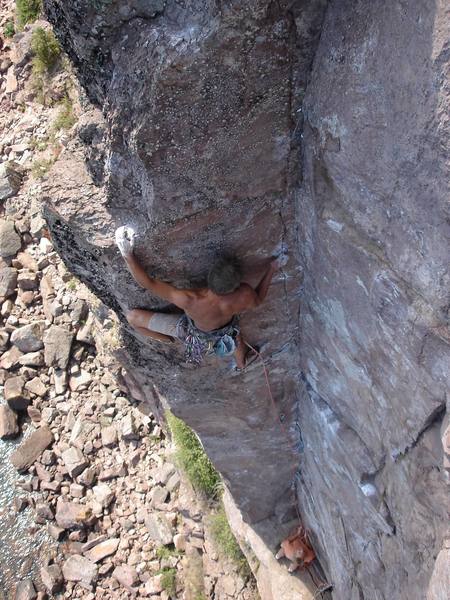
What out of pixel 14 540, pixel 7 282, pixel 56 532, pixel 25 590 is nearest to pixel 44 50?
pixel 7 282

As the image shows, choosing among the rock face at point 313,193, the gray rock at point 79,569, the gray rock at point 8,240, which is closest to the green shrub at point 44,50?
the gray rock at point 8,240

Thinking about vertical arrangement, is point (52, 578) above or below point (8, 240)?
below

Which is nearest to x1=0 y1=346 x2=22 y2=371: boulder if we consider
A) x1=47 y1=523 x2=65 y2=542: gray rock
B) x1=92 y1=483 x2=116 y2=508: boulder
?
x1=92 y1=483 x2=116 y2=508: boulder

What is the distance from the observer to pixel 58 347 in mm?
8383

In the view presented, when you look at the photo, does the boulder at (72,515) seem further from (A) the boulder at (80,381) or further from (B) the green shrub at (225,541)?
(B) the green shrub at (225,541)

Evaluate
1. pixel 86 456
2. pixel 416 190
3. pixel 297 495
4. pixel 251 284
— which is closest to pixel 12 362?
pixel 86 456

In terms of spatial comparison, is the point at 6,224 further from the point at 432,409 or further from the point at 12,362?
the point at 432,409

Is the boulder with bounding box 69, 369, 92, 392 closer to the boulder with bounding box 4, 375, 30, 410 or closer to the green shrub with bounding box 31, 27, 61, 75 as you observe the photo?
the boulder with bounding box 4, 375, 30, 410

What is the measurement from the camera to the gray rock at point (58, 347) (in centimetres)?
836

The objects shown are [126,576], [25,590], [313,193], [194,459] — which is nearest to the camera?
[313,193]

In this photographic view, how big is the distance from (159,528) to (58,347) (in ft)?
10.5

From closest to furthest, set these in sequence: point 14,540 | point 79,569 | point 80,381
Result: 1. point 79,569
2. point 14,540
3. point 80,381

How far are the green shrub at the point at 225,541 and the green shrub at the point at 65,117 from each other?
4.80m

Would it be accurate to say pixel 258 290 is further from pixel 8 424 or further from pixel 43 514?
pixel 8 424
